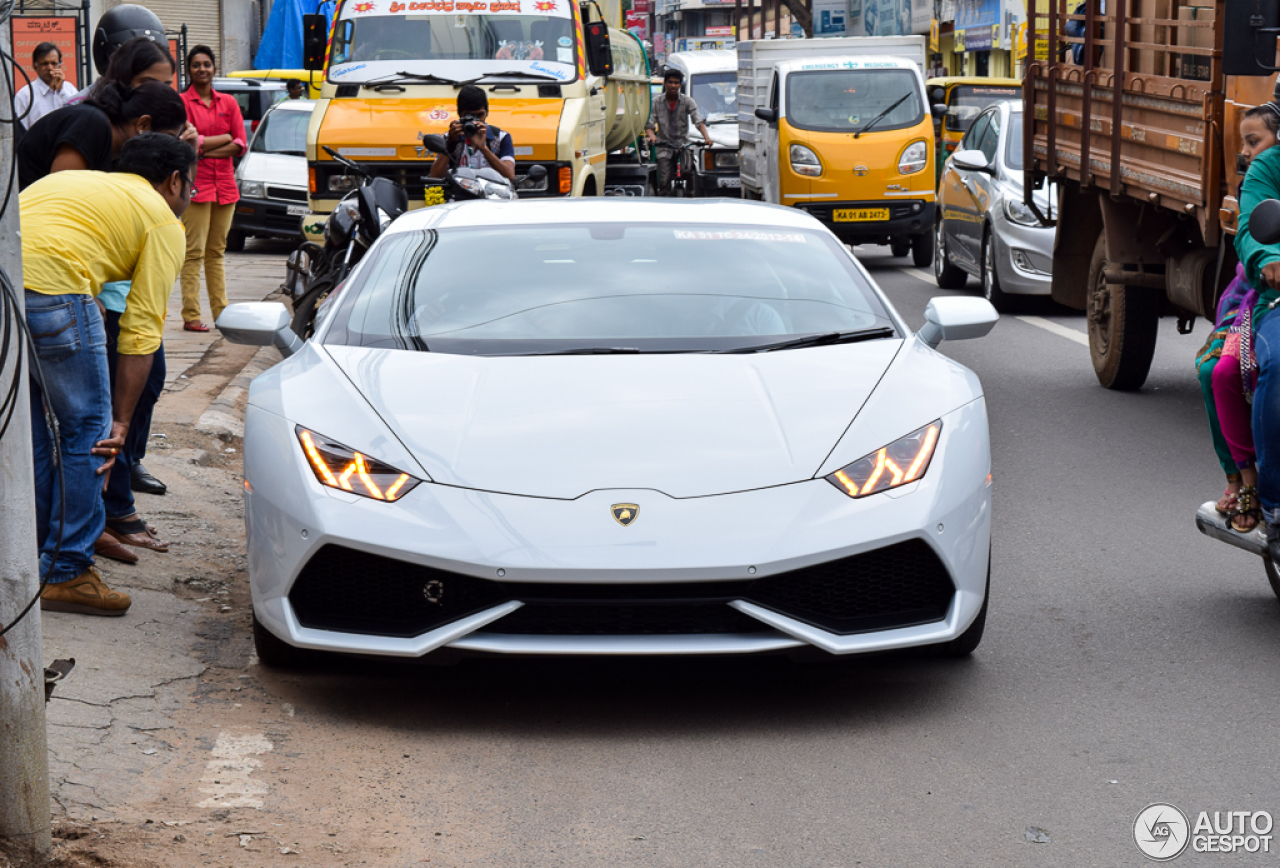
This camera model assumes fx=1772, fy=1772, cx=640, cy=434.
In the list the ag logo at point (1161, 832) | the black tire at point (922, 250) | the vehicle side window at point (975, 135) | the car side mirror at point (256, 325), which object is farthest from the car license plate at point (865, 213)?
the ag logo at point (1161, 832)

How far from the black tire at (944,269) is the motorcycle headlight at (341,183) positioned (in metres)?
5.71

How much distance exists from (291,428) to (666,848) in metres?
1.68

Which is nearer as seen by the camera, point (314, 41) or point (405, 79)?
point (405, 79)

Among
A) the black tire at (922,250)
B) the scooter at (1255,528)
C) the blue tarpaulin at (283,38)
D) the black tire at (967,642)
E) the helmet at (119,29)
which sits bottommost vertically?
the black tire at (922,250)

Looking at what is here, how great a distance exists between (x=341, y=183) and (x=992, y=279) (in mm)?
5353

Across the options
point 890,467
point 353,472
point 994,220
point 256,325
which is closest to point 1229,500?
point 890,467

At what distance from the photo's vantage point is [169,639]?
17.4 ft

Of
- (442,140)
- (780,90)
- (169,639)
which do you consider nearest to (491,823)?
(169,639)

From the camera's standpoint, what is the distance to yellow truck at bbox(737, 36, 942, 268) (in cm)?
1877

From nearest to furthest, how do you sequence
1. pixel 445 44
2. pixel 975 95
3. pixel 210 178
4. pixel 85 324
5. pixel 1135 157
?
pixel 85 324 < pixel 1135 157 < pixel 210 178 < pixel 445 44 < pixel 975 95

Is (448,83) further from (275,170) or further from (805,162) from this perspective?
(805,162)

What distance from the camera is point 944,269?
55.0 feet

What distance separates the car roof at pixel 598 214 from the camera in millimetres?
6141

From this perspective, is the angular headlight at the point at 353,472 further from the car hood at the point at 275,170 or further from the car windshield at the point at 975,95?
the car windshield at the point at 975,95
